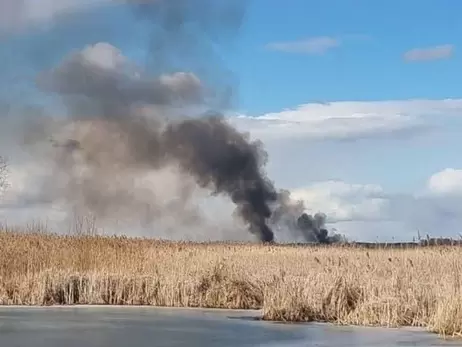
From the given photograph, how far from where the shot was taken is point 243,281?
44.3 ft

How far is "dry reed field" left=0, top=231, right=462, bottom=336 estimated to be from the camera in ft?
36.3

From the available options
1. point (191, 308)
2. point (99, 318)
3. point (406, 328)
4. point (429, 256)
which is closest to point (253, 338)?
point (406, 328)

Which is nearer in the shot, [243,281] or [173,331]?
[173,331]

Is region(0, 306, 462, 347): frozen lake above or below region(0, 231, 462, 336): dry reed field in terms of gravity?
below

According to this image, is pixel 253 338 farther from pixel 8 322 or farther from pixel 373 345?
pixel 8 322

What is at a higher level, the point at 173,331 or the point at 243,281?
the point at 243,281

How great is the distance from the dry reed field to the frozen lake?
1.84 ft

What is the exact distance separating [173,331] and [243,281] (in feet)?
10.9

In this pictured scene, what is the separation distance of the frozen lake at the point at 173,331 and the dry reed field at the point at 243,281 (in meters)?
0.56

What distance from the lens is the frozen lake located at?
919 cm

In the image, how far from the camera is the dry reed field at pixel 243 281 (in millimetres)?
11062

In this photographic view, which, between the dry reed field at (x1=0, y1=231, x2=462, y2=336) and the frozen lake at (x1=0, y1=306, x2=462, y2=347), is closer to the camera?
the frozen lake at (x1=0, y1=306, x2=462, y2=347)

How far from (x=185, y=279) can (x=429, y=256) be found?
5084 millimetres

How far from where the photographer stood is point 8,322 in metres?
11.2
